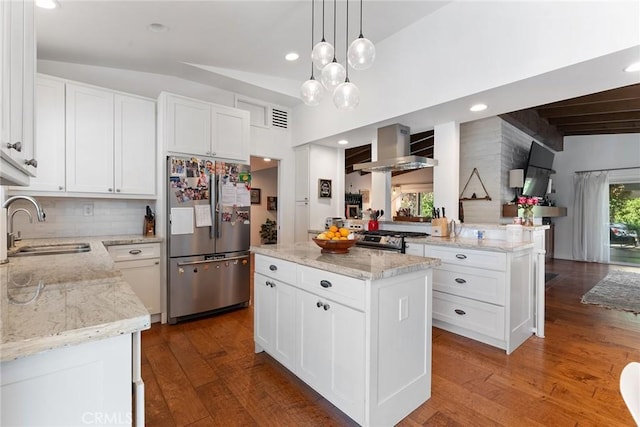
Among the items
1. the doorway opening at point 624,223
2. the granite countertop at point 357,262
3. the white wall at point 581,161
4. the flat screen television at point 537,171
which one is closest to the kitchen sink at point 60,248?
the granite countertop at point 357,262

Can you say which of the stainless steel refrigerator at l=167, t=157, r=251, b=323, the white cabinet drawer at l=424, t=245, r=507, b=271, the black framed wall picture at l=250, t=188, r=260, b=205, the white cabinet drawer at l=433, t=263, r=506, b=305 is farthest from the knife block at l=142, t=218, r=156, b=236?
the black framed wall picture at l=250, t=188, r=260, b=205

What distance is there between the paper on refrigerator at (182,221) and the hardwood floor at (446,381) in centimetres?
101

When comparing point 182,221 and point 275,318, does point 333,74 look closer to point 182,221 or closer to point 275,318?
point 275,318

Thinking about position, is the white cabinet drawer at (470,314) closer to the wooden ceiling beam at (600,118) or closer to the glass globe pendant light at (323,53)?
the glass globe pendant light at (323,53)

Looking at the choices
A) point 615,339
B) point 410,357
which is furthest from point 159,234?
point 615,339

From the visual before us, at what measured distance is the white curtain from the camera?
22.2 feet

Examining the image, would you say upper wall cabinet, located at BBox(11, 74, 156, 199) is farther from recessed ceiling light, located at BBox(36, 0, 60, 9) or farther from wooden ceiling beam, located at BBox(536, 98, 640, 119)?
wooden ceiling beam, located at BBox(536, 98, 640, 119)

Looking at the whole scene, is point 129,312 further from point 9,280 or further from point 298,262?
point 298,262

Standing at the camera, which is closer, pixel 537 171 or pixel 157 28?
pixel 157 28

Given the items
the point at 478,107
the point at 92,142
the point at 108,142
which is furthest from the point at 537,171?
the point at 92,142

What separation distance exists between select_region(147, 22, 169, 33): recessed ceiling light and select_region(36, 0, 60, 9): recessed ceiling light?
0.65 m

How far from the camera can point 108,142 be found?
317 cm

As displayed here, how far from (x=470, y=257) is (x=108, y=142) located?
12.4ft

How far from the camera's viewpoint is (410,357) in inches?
71.0
